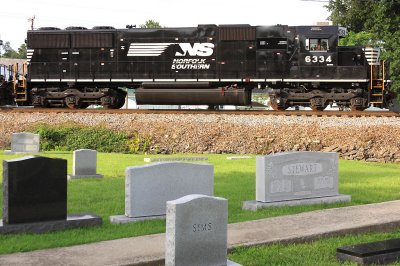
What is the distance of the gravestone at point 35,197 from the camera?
26.9 feet

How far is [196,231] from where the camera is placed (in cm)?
631

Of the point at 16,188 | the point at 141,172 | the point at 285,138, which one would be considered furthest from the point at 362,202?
the point at 285,138

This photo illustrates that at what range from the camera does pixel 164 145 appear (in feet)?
70.6

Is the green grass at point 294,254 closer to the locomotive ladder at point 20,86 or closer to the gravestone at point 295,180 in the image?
the gravestone at point 295,180

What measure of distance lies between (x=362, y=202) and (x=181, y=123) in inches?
471

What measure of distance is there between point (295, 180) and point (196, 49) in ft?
50.3

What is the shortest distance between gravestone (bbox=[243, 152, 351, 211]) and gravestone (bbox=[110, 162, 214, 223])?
3.61 ft

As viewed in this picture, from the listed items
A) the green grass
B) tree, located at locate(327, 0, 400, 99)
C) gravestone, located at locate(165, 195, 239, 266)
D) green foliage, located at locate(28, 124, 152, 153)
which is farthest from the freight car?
tree, located at locate(327, 0, 400, 99)

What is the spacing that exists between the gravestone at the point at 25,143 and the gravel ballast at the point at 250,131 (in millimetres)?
3013

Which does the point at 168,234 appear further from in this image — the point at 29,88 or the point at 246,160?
the point at 29,88

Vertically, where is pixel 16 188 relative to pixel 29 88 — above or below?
below

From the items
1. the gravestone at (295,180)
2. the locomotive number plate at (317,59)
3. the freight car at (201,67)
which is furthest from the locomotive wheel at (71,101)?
the gravestone at (295,180)

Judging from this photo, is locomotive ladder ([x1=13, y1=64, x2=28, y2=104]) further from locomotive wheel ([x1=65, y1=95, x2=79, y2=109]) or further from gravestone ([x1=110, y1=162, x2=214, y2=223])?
gravestone ([x1=110, y1=162, x2=214, y2=223])

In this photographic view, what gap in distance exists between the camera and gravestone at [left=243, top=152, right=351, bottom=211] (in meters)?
10.3
